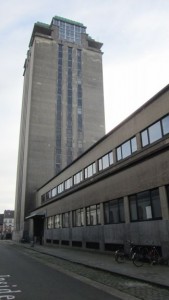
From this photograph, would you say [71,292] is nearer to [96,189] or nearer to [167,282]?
[167,282]

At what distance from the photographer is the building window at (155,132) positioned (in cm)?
1947

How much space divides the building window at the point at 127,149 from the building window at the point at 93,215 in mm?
4853

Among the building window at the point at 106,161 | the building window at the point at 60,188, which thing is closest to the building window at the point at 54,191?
the building window at the point at 60,188

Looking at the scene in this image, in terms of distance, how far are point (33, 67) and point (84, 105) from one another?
1582 cm

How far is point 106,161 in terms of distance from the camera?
28.2m

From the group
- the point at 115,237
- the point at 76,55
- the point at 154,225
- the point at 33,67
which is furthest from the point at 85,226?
the point at 76,55

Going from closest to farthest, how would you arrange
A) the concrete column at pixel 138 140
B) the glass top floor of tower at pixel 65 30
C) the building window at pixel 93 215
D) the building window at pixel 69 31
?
the concrete column at pixel 138 140 → the building window at pixel 93 215 → the glass top floor of tower at pixel 65 30 → the building window at pixel 69 31

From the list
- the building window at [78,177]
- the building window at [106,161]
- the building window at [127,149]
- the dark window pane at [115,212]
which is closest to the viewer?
the dark window pane at [115,212]

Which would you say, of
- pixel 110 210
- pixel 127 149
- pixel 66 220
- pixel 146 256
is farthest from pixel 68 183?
pixel 146 256

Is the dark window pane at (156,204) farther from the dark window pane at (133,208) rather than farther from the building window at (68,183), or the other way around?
the building window at (68,183)

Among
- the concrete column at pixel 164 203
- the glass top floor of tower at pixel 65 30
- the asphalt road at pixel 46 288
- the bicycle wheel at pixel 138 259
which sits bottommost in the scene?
the asphalt road at pixel 46 288

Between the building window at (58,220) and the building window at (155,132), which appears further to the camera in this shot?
the building window at (58,220)

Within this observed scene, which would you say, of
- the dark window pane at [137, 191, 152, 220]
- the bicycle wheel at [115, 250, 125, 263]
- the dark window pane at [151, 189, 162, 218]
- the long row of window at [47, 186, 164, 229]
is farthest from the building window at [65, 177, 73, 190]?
the dark window pane at [151, 189, 162, 218]

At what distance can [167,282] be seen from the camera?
1003 centimetres
